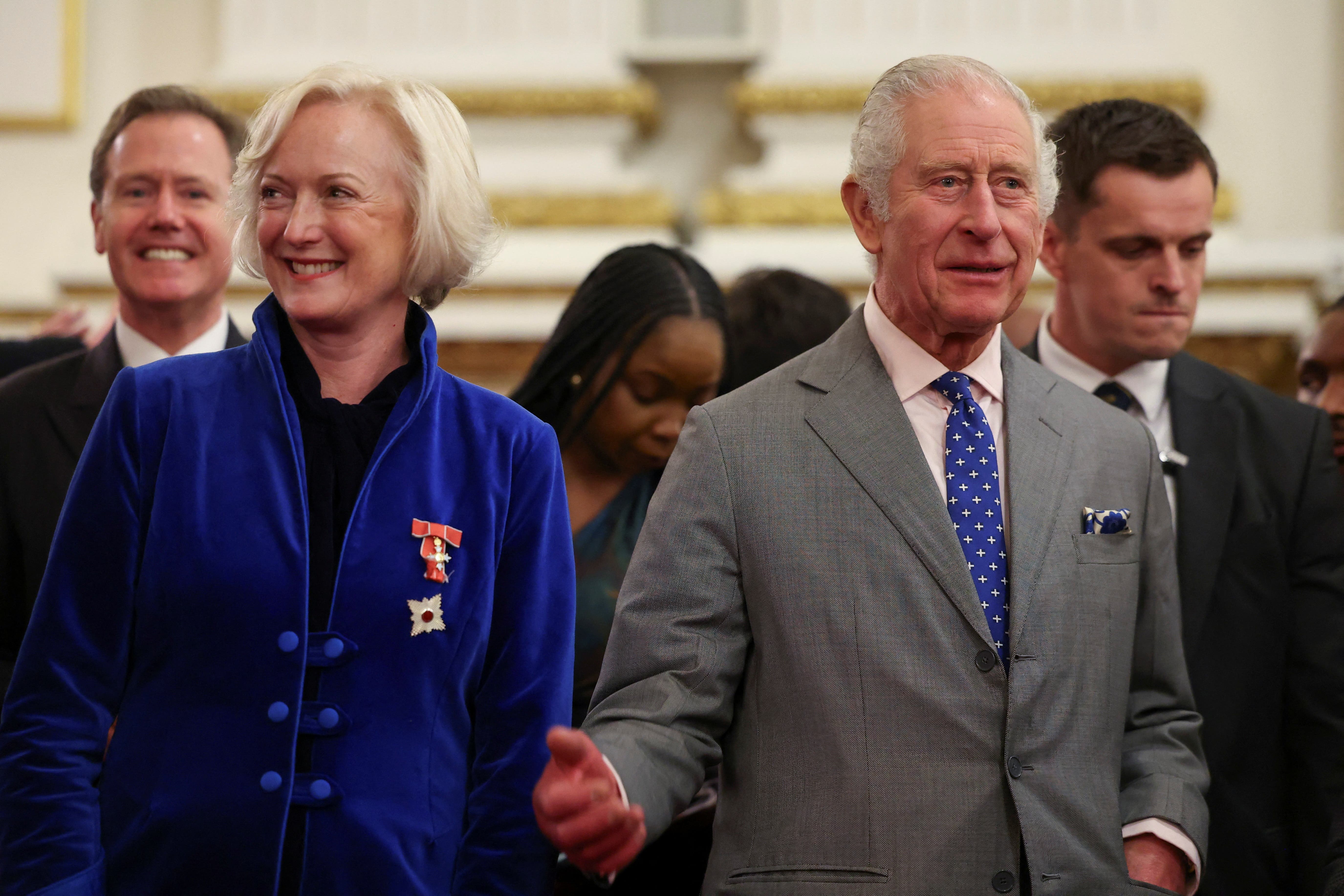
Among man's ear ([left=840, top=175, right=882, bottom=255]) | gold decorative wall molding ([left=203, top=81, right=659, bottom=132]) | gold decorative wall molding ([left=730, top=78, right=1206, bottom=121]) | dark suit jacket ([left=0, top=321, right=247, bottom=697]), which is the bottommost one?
dark suit jacket ([left=0, top=321, right=247, bottom=697])

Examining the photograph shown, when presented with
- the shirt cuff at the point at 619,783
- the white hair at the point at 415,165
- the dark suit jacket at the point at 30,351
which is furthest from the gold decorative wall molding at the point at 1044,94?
the shirt cuff at the point at 619,783

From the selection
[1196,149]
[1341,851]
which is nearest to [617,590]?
[1341,851]

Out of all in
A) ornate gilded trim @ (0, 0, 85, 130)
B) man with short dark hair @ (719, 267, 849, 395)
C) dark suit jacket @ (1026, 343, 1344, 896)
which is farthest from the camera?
ornate gilded trim @ (0, 0, 85, 130)

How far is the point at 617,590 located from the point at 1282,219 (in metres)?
3.59

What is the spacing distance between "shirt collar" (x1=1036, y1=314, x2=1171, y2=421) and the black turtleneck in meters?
1.51

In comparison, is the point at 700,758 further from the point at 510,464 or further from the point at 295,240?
the point at 295,240

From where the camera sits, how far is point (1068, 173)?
313cm

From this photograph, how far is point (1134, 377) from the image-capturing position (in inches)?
119

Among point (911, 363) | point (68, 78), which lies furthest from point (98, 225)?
point (68, 78)

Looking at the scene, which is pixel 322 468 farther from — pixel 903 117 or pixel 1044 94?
pixel 1044 94

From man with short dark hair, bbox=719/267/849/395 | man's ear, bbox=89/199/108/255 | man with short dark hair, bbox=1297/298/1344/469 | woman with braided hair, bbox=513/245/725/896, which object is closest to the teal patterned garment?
woman with braided hair, bbox=513/245/725/896

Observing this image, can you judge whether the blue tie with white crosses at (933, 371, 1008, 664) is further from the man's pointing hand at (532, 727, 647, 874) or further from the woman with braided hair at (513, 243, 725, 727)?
the woman with braided hair at (513, 243, 725, 727)

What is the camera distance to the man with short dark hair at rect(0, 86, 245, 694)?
2.79 metres

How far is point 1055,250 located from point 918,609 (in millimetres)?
1381
